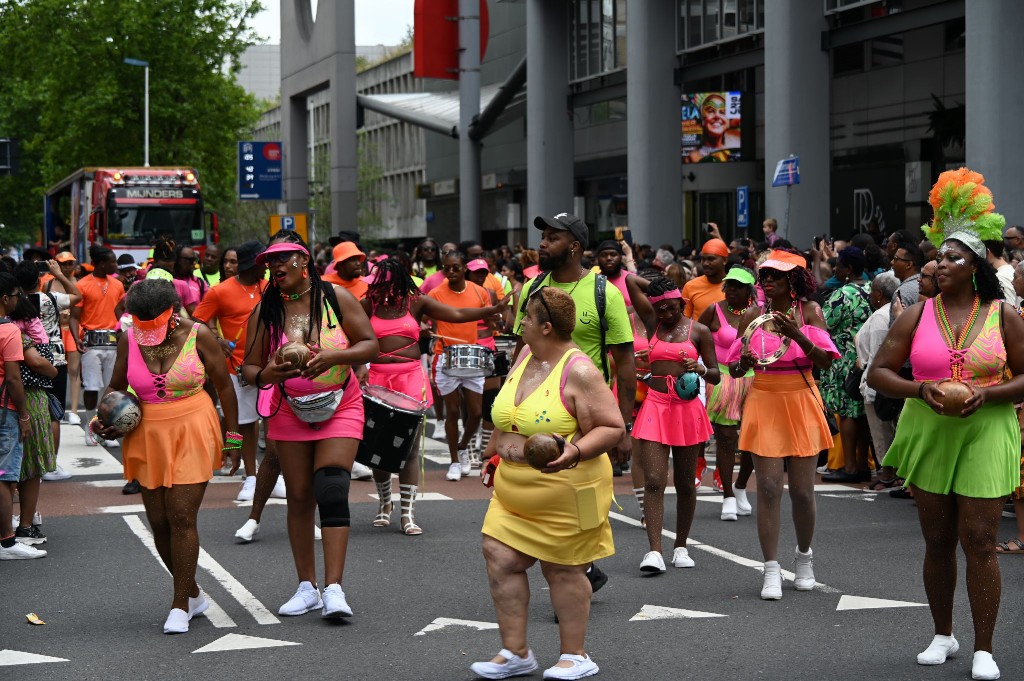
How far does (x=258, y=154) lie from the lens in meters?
57.9

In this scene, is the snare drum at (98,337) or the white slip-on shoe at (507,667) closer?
the white slip-on shoe at (507,667)

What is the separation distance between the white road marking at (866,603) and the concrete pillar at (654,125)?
26252mm

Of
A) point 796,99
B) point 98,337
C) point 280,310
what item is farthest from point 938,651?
point 796,99

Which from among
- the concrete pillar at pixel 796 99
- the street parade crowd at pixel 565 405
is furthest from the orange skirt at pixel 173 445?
the concrete pillar at pixel 796 99

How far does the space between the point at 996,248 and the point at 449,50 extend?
34384 millimetres

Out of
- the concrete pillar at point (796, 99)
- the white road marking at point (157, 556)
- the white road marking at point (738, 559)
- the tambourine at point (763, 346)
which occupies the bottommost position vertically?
the white road marking at point (738, 559)

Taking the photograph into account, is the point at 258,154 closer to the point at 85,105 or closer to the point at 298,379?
the point at 85,105

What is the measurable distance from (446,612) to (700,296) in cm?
596

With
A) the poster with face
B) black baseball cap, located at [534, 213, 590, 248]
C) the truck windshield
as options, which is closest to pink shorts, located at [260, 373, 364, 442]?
black baseball cap, located at [534, 213, 590, 248]

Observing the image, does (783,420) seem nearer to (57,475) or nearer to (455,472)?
(455,472)

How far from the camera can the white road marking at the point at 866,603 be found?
803cm

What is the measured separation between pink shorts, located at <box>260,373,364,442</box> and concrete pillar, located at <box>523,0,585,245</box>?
32.5 m

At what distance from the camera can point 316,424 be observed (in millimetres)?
7598

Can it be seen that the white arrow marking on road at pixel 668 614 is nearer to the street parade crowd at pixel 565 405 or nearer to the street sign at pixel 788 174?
the street parade crowd at pixel 565 405
